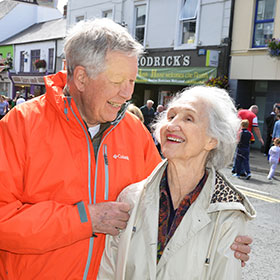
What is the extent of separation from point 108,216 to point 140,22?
16.9m

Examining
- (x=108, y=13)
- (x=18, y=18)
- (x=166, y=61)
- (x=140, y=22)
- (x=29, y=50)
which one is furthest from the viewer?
(x=18, y=18)

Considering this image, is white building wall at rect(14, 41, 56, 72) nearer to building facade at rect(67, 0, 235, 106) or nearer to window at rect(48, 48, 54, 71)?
window at rect(48, 48, 54, 71)

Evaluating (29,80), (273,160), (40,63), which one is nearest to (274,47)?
(273,160)

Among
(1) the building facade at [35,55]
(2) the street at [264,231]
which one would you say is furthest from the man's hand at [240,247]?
(1) the building facade at [35,55]

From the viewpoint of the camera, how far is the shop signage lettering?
1524cm

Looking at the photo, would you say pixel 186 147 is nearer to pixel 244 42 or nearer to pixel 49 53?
pixel 244 42

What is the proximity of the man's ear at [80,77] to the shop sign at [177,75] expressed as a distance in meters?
12.7

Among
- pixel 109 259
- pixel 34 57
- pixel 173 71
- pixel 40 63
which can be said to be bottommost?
pixel 109 259

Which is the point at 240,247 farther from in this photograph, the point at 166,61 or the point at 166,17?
the point at 166,17

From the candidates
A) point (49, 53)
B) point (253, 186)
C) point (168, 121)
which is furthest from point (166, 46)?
point (168, 121)

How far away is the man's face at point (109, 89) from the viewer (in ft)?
6.16

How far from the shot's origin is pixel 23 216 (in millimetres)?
1635

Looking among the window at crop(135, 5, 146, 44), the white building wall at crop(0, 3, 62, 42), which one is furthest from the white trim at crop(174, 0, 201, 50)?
the white building wall at crop(0, 3, 62, 42)

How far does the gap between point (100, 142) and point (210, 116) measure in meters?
0.63
